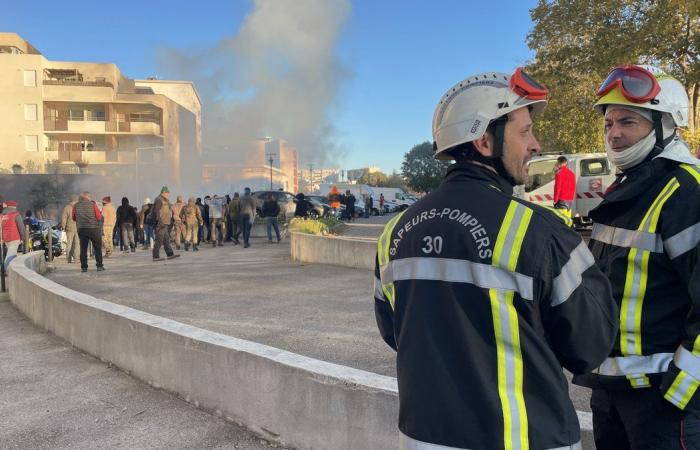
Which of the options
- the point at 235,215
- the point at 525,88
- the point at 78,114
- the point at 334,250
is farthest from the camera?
the point at 78,114

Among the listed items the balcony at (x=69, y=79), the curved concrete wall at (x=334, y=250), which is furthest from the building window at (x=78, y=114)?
the curved concrete wall at (x=334, y=250)

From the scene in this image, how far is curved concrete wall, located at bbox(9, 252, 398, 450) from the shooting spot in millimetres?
3104

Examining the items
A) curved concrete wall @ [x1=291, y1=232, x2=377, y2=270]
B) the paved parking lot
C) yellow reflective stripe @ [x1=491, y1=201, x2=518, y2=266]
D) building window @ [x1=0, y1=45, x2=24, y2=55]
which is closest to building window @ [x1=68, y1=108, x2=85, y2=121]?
building window @ [x1=0, y1=45, x2=24, y2=55]

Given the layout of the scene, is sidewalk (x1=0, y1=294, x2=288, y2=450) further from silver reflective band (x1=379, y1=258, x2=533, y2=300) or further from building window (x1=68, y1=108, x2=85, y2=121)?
building window (x1=68, y1=108, x2=85, y2=121)

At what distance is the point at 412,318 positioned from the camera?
5.05ft

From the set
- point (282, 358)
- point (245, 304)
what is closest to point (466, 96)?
point (282, 358)

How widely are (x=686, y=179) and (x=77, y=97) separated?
53555mm

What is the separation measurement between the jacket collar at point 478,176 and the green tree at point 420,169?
7955cm

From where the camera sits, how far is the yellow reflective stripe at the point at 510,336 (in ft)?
4.59

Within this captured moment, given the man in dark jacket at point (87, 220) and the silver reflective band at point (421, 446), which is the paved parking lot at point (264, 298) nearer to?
the man in dark jacket at point (87, 220)

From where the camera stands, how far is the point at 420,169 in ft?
279

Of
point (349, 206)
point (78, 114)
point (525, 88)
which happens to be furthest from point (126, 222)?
point (78, 114)

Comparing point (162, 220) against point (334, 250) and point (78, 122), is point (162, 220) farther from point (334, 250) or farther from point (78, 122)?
point (78, 122)

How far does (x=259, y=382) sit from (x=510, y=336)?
98.5 inches
